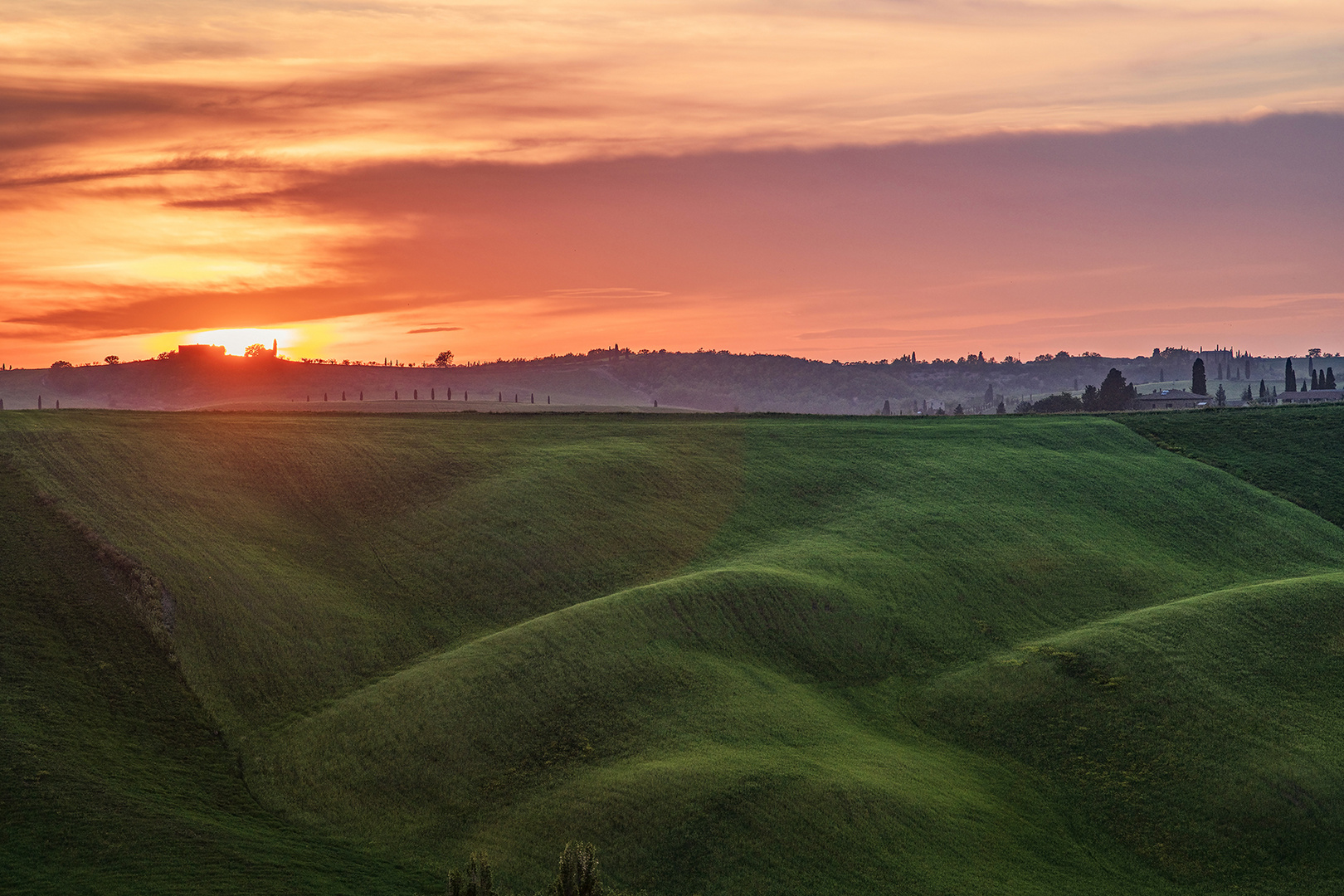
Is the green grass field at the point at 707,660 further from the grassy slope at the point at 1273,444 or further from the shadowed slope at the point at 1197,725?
the grassy slope at the point at 1273,444

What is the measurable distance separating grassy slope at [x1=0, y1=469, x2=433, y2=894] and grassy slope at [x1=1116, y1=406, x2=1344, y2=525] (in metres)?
81.7

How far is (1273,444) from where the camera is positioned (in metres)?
101

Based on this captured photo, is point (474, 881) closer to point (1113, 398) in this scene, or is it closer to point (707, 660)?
point (707, 660)

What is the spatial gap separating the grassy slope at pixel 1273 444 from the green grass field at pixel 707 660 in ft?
28.8

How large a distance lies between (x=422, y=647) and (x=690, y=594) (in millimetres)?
14454


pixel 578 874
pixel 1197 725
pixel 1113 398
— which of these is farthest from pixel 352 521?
pixel 1113 398

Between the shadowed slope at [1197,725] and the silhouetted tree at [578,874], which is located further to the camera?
the shadowed slope at [1197,725]

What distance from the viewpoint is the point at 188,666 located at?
5212 cm

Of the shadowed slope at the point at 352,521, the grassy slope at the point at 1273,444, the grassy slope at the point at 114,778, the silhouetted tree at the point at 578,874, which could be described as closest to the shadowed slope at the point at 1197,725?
the silhouetted tree at the point at 578,874

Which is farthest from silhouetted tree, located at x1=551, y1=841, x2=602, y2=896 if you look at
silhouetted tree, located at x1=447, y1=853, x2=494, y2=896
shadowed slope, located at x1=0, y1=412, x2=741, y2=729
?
shadowed slope, located at x1=0, y1=412, x2=741, y2=729

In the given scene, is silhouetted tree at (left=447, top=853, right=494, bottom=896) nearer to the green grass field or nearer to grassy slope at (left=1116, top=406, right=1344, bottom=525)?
the green grass field

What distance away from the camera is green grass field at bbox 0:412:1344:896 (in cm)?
3956

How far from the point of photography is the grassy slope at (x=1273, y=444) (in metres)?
90.6

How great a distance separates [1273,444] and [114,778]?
9923 cm
